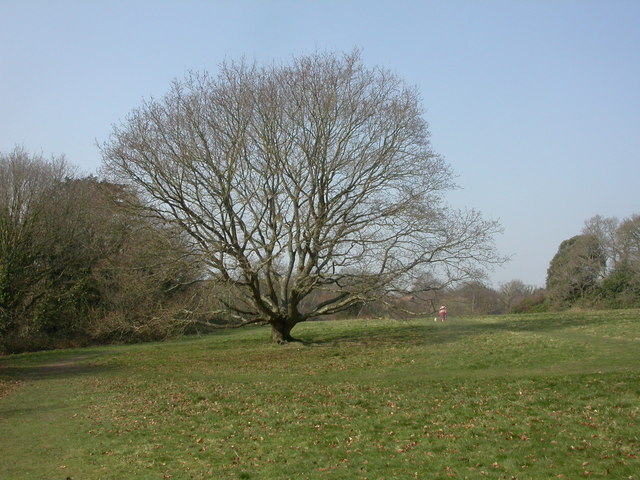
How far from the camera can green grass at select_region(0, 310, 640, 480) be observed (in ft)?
26.6

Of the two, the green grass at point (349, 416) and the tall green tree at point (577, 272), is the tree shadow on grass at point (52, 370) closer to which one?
the green grass at point (349, 416)

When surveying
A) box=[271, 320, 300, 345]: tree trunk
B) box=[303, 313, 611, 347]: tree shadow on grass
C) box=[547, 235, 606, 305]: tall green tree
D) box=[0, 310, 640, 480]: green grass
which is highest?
box=[547, 235, 606, 305]: tall green tree

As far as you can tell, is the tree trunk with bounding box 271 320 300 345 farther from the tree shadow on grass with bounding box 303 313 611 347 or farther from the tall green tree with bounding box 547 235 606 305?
the tall green tree with bounding box 547 235 606 305

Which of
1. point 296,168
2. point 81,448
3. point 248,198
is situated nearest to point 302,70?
point 296,168

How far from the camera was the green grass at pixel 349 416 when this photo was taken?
8109 mm

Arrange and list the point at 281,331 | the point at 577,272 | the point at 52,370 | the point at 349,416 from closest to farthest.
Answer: the point at 349,416 → the point at 52,370 → the point at 281,331 → the point at 577,272

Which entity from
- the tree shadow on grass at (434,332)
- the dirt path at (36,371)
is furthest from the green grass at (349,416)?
the tree shadow on grass at (434,332)

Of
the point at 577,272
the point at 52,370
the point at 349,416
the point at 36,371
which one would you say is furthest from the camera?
the point at 577,272

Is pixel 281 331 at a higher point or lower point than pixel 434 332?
higher

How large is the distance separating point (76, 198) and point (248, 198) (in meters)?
14.3

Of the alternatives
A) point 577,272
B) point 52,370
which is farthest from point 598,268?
point 52,370

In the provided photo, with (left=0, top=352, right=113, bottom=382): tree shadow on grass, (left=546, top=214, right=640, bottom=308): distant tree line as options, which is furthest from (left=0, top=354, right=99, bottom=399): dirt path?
(left=546, top=214, right=640, bottom=308): distant tree line

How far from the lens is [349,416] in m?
11.2

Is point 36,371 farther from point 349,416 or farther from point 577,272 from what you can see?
point 577,272
